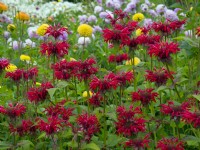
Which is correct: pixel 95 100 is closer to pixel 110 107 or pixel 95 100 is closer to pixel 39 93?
pixel 110 107

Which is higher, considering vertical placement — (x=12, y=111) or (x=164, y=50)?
(x=164, y=50)

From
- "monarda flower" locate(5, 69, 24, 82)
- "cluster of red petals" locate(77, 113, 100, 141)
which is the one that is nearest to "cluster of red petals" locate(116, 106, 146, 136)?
"cluster of red petals" locate(77, 113, 100, 141)

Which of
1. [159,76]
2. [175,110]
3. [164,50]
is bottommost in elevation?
[175,110]

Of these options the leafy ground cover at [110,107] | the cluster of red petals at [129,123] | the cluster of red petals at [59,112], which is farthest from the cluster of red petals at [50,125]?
the cluster of red petals at [129,123]

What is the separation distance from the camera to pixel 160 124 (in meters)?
2.25

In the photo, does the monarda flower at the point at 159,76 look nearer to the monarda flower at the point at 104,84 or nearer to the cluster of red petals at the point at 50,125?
the monarda flower at the point at 104,84

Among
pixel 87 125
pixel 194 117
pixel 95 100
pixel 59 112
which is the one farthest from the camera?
pixel 95 100

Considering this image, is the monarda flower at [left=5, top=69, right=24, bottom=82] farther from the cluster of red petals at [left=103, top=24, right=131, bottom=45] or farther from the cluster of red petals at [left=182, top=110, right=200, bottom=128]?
the cluster of red petals at [left=182, top=110, right=200, bottom=128]

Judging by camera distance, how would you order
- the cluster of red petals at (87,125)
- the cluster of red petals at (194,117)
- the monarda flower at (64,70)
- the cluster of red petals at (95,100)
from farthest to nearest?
the cluster of red petals at (95,100), the monarda flower at (64,70), the cluster of red petals at (87,125), the cluster of red petals at (194,117)

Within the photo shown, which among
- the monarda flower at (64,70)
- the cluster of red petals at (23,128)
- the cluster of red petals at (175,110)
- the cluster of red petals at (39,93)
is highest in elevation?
the monarda flower at (64,70)

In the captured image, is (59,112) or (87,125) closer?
(87,125)

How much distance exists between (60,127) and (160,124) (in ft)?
1.77

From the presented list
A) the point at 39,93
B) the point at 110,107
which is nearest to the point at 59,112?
the point at 39,93

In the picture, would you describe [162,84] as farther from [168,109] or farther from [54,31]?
[54,31]
